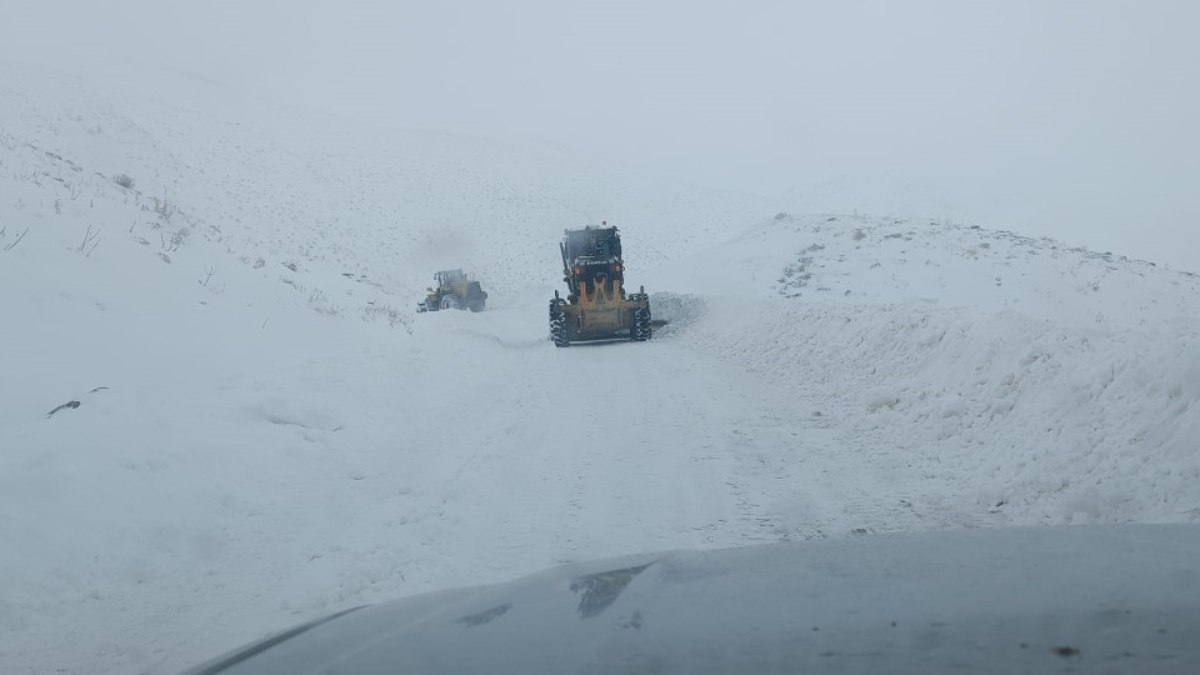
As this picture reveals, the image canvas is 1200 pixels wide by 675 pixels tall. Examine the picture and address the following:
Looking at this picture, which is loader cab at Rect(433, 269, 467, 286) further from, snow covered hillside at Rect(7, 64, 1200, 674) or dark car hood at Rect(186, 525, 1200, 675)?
dark car hood at Rect(186, 525, 1200, 675)

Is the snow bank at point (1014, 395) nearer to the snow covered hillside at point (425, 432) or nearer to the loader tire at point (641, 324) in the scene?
the snow covered hillside at point (425, 432)

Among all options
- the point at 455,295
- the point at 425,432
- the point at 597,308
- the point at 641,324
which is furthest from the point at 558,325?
the point at 455,295

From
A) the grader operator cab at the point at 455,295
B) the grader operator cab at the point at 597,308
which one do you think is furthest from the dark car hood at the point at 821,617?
the grader operator cab at the point at 455,295

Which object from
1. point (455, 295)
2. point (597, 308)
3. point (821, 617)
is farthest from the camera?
point (455, 295)

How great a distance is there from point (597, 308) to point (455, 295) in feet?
55.4

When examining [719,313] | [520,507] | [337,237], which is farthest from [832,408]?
[337,237]

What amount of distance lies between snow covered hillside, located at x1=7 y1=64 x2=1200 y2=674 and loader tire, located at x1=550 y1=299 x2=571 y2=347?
91 centimetres

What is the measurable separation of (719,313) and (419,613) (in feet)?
71.8

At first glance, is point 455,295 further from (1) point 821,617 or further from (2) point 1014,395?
(1) point 821,617

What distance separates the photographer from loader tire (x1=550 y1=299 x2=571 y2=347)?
69.3 feet

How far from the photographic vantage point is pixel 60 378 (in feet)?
27.7

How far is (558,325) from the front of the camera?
21.2 metres

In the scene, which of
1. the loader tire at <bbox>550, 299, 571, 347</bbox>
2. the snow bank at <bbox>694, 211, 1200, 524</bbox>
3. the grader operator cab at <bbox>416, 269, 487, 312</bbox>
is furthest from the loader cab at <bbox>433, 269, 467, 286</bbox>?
the snow bank at <bbox>694, 211, 1200, 524</bbox>

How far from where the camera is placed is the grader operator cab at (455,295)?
36634mm
